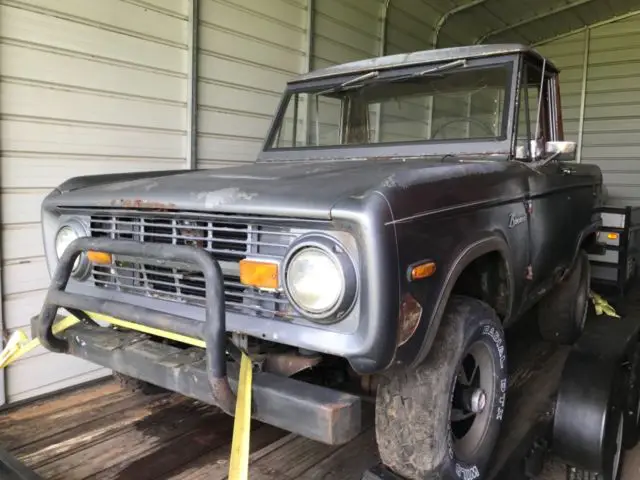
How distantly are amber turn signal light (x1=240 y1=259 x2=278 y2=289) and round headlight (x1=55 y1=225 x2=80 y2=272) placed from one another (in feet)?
3.12

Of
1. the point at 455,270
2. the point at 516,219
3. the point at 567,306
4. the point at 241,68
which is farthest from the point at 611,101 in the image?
the point at 455,270

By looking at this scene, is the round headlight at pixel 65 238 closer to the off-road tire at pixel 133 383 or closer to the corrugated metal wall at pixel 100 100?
the off-road tire at pixel 133 383

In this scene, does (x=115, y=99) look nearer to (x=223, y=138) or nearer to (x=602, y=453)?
(x=223, y=138)

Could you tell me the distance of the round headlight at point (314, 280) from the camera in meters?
1.55

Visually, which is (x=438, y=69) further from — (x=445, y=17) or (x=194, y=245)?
(x=445, y=17)

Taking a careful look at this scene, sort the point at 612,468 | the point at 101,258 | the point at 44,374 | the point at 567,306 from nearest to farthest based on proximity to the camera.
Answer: the point at 101,258 → the point at 612,468 → the point at 44,374 → the point at 567,306

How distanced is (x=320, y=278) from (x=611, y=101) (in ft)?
26.4

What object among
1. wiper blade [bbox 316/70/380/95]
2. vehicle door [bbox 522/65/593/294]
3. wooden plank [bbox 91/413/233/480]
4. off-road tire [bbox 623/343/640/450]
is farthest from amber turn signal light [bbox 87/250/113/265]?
off-road tire [bbox 623/343/640/450]

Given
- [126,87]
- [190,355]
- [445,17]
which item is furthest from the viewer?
[445,17]

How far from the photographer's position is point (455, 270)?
183 cm

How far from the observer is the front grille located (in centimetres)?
173

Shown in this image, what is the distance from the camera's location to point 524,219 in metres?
2.54

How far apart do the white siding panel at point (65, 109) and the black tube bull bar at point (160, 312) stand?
1.35 meters

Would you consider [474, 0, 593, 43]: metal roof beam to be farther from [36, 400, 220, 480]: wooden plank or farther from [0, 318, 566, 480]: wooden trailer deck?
[36, 400, 220, 480]: wooden plank
